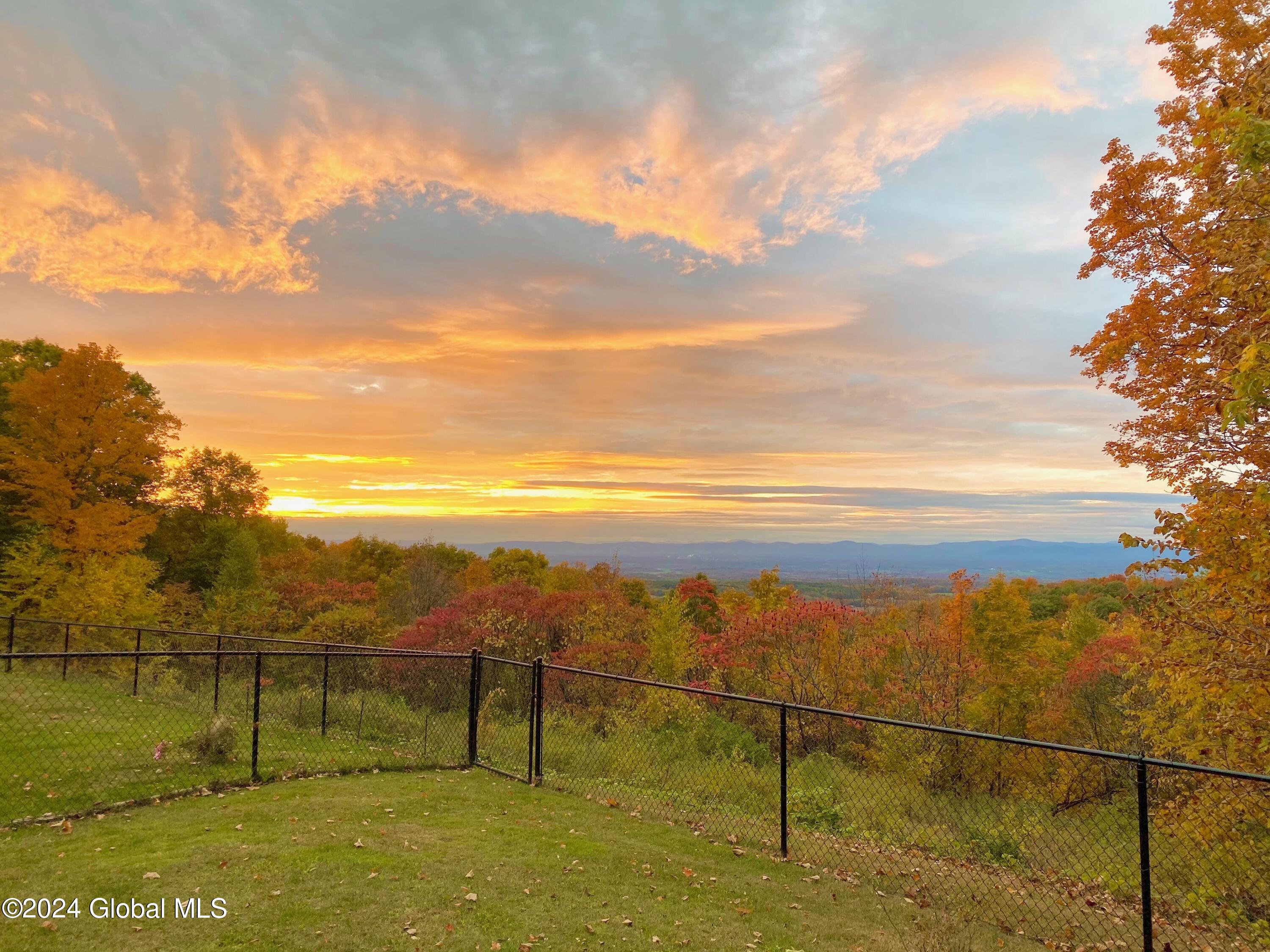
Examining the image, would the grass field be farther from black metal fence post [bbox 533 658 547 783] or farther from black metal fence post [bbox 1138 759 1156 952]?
black metal fence post [bbox 1138 759 1156 952]

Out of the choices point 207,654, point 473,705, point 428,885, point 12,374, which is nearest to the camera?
point 428,885

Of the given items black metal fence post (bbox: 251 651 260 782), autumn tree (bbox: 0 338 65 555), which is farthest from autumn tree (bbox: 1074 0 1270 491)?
autumn tree (bbox: 0 338 65 555)

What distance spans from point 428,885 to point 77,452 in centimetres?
2503

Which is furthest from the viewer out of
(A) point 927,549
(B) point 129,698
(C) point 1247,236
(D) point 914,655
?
(A) point 927,549

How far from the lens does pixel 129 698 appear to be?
40.6 feet

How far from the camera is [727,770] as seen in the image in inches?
579

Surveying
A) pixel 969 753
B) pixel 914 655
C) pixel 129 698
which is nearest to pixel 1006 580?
pixel 914 655

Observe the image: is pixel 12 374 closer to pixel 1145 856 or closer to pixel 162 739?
pixel 162 739

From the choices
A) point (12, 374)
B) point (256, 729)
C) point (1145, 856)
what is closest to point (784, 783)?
point (1145, 856)

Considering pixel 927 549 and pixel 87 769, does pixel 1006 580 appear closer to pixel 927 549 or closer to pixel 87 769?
pixel 87 769

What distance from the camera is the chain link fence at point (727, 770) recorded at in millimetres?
6164

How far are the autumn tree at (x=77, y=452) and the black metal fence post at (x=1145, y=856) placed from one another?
2779 cm

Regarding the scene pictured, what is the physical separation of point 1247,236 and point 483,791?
10219 mm

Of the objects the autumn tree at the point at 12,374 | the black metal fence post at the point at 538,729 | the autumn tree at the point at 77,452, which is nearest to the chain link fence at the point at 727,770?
the black metal fence post at the point at 538,729
